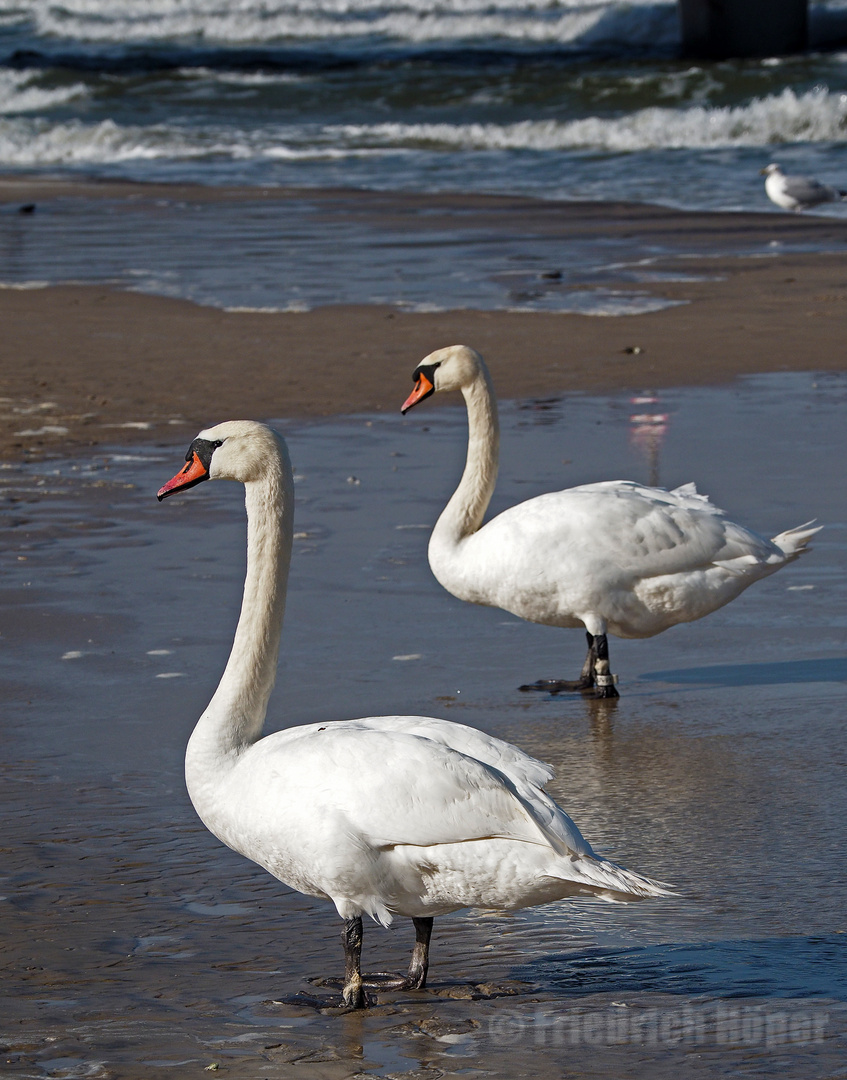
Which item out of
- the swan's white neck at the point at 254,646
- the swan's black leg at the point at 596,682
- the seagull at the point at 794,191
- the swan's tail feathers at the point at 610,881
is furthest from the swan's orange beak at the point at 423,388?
the seagull at the point at 794,191

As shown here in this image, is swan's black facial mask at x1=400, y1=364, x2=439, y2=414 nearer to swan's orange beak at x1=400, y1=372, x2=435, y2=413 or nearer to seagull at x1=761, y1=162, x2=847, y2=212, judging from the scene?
swan's orange beak at x1=400, y1=372, x2=435, y2=413

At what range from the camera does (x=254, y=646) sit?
4.08 meters

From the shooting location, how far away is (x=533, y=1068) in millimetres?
3371

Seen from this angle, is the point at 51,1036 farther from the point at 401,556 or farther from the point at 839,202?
the point at 839,202

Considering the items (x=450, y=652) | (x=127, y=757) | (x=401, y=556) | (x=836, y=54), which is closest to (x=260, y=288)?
(x=401, y=556)

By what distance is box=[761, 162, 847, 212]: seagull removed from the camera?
742 inches

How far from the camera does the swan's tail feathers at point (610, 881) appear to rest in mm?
3512

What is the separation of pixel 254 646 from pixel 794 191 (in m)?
15.9

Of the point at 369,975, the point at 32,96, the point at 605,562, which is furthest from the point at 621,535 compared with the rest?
the point at 32,96

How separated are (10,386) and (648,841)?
7245 mm

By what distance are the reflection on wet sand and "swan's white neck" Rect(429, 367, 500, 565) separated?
0.40 meters

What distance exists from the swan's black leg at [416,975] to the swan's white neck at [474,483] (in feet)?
8.17

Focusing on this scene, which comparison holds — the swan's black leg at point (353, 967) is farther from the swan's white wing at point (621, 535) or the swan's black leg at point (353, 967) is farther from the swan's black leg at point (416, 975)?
the swan's white wing at point (621, 535)

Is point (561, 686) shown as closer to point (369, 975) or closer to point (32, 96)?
point (369, 975)
